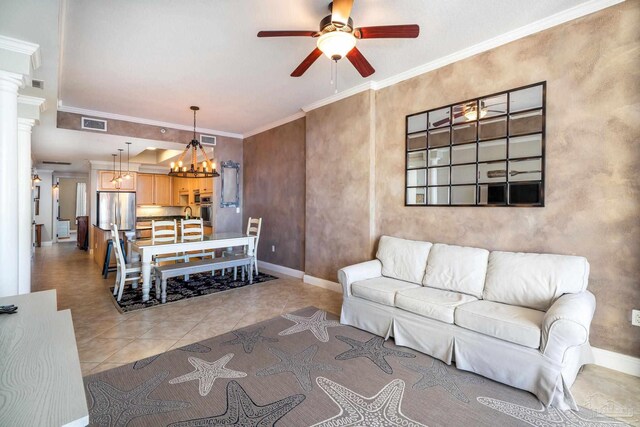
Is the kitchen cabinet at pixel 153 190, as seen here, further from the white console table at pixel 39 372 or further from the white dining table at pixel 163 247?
the white console table at pixel 39 372

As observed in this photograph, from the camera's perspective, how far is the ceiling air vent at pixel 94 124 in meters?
5.09

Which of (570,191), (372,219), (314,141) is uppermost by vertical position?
(314,141)

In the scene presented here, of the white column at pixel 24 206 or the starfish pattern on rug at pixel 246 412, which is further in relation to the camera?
the white column at pixel 24 206

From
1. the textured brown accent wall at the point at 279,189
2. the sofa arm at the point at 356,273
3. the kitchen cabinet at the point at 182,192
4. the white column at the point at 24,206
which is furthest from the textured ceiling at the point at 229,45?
the kitchen cabinet at the point at 182,192

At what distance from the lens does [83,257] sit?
778 centimetres

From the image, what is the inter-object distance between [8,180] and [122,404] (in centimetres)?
183

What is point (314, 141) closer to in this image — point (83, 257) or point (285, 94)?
point (285, 94)

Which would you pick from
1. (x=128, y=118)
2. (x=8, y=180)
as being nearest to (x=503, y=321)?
(x=8, y=180)

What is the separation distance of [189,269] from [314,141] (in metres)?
2.67

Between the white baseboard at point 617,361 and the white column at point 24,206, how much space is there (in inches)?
215

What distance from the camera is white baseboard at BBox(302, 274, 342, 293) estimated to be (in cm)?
456

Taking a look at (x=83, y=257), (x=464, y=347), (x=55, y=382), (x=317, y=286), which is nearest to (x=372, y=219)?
(x=317, y=286)

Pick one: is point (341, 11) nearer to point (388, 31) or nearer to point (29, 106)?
point (388, 31)

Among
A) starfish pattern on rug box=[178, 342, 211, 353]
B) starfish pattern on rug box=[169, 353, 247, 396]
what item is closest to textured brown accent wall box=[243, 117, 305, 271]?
starfish pattern on rug box=[178, 342, 211, 353]
